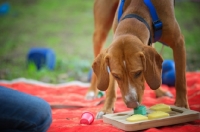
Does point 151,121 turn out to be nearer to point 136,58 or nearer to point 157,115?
point 157,115

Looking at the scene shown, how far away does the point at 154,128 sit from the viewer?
258 centimetres

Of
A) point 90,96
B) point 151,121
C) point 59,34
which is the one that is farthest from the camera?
point 59,34

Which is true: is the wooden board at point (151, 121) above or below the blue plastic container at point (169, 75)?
below

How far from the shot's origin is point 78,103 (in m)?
4.10

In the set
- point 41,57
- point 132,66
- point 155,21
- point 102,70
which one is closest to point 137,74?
point 132,66

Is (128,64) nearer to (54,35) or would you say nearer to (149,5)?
(149,5)

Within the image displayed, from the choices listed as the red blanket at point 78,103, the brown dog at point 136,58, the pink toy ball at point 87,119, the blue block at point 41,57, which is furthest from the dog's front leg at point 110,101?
the blue block at point 41,57

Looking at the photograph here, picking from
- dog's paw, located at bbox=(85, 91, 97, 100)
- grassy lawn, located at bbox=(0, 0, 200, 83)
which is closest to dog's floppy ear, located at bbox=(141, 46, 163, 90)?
dog's paw, located at bbox=(85, 91, 97, 100)

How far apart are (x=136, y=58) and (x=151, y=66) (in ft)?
0.51

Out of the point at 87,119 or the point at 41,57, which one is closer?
the point at 87,119

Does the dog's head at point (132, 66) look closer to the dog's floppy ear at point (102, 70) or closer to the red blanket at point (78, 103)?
the dog's floppy ear at point (102, 70)

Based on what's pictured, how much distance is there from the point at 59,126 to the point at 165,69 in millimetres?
2527

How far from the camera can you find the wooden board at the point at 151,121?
8.37ft

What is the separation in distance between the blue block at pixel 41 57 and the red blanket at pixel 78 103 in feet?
4.10
